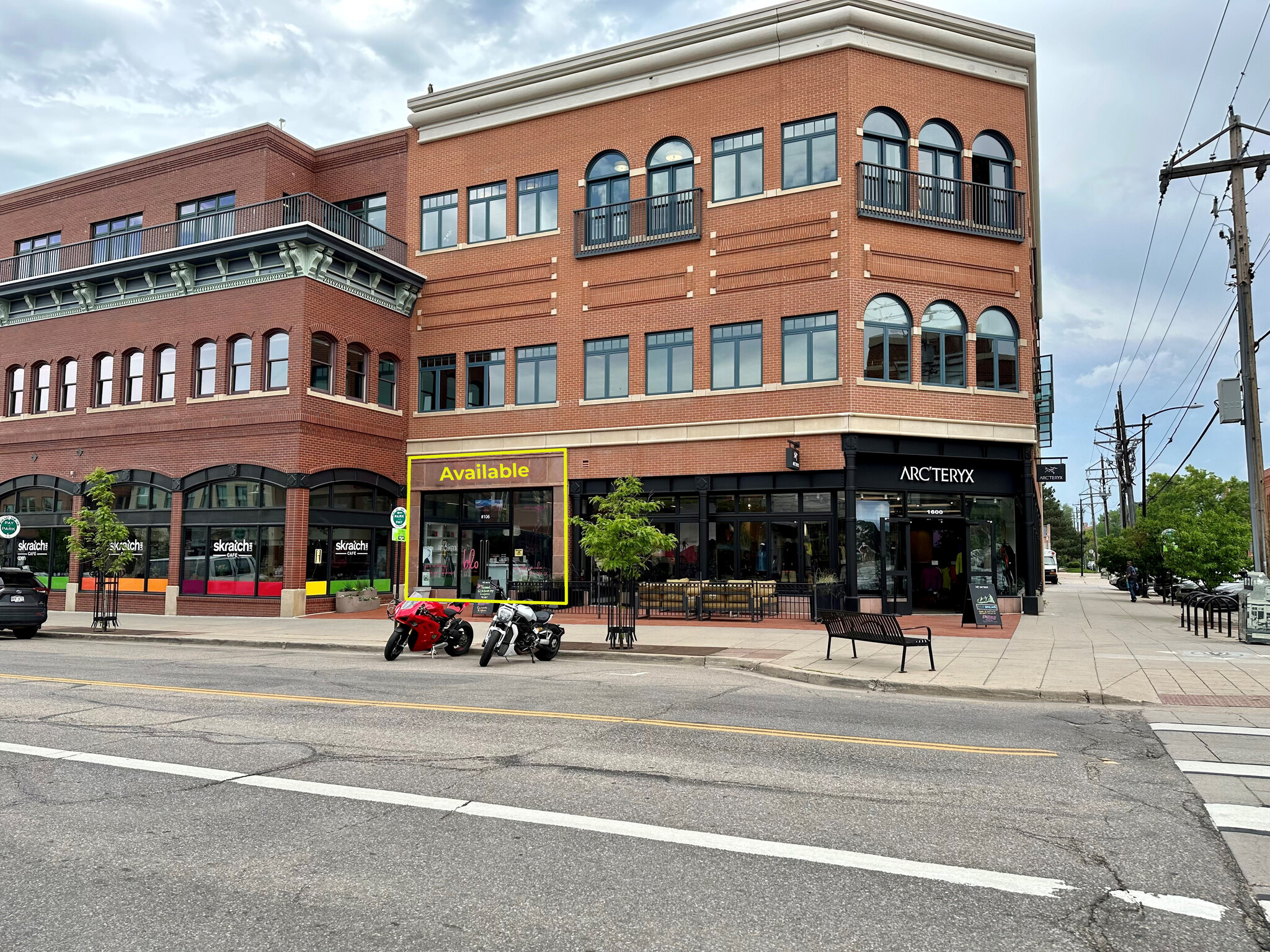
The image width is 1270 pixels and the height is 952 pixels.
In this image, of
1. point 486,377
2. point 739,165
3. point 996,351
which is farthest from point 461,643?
point 996,351

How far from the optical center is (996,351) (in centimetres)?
2408

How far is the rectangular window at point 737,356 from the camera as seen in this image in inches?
961

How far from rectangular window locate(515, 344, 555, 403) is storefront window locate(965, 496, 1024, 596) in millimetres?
12905

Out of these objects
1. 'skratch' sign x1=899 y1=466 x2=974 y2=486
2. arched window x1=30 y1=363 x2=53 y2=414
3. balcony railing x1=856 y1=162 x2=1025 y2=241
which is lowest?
'skratch' sign x1=899 y1=466 x2=974 y2=486

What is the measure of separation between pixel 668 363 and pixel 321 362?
1048 cm

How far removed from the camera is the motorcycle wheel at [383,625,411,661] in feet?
51.8

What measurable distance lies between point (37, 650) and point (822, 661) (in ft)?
51.7

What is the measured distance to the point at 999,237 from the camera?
24.3m

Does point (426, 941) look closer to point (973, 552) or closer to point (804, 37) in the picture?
point (973, 552)

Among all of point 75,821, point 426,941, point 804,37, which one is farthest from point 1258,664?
point 804,37

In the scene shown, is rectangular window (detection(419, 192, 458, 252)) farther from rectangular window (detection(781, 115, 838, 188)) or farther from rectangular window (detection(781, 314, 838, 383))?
rectangular window (detection(781, 314, 838, 383))

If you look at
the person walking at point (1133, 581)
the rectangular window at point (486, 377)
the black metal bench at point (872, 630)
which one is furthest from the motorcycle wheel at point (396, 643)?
the person walking at point (1133, 581)

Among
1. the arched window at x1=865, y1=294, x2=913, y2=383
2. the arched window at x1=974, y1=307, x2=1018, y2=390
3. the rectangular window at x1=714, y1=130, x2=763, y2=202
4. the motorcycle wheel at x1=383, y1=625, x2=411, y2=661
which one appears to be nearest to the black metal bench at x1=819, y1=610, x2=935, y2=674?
the motorcycle wheel at x1=383, y1=625, x2=411, y2=661

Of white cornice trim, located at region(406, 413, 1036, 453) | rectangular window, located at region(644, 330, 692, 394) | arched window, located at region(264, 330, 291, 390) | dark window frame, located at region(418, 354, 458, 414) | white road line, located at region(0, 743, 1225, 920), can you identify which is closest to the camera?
white road line, located at region(0, 743, 1225, 920)
